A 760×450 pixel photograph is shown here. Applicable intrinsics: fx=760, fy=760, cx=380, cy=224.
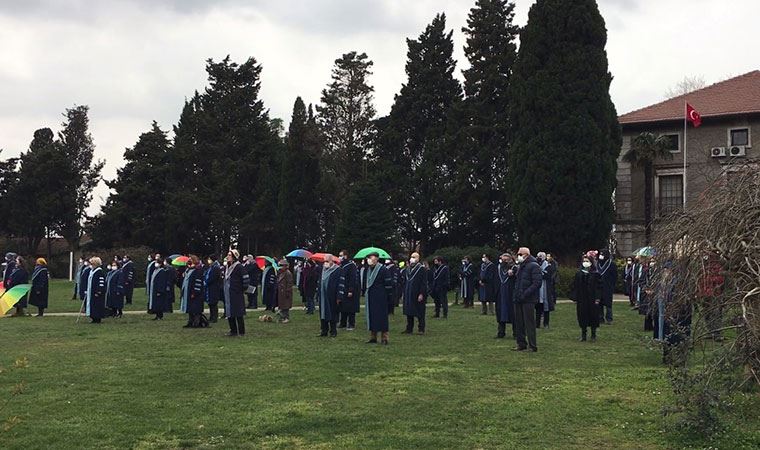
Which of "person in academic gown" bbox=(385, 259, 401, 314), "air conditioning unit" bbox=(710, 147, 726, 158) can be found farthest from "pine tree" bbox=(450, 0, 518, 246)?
"person in academic gown" bbox=(385, 259, 401, 314)

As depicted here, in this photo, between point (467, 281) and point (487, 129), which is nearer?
point (467, 281)

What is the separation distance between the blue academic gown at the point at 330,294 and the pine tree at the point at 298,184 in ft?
120

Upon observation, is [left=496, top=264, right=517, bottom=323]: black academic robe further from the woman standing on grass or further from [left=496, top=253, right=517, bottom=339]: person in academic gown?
the woman standing on grass

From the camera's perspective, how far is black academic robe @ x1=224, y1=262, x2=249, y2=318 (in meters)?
16.2

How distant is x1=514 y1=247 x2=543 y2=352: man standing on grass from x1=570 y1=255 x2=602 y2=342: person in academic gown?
1.63 meters

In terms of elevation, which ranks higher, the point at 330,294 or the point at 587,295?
the point at 587,295

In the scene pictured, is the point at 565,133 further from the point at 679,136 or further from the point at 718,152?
the point at 679,136

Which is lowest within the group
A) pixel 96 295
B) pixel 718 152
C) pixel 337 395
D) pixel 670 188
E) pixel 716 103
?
pixel 337 395

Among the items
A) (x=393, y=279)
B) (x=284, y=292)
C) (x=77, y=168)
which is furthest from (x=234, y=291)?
(x=77, y=168)

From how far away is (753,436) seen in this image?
7.36m

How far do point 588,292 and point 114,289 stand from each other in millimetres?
12886

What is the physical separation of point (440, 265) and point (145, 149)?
1767 inches

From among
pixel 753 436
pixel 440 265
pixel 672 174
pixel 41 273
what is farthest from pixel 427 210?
pixel 753 436

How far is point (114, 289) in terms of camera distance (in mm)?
21047
